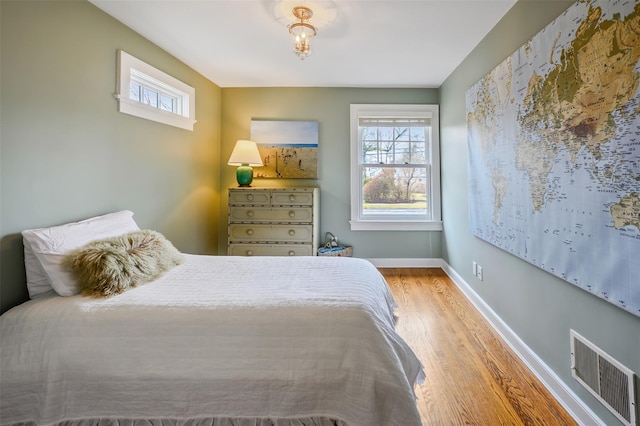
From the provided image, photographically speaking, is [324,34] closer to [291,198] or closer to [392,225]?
[291,198]

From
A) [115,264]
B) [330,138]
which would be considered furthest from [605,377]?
[330,138]

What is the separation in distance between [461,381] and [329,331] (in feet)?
3.48

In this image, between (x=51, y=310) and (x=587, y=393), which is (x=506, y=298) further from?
(x=51, y=310)

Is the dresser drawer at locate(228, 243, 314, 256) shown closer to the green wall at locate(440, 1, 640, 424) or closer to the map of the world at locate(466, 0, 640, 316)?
the green wall at locate(440, 1, 640, 424)

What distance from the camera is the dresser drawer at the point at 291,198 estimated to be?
3.00 meters

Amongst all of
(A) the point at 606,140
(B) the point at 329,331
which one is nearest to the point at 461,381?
(B) the point at 329,331

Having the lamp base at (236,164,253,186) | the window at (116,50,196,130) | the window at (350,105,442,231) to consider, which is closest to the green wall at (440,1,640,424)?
the window at (350,105,442,231)

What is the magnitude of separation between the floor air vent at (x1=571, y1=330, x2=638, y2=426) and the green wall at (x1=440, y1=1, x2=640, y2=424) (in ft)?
0.12

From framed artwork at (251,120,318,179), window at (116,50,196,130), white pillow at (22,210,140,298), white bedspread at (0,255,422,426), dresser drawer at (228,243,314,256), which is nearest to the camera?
white bedspread at (0,255,422,426)

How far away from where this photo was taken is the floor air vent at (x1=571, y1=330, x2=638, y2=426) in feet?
3.52

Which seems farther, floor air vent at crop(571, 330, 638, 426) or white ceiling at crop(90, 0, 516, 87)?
white ceiling at crop(90, 0, 516, 87)

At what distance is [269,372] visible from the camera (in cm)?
106

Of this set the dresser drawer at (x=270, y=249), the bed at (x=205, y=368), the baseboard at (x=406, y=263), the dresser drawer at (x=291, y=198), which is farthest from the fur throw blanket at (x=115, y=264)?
the baseboard at (x=406, y=263)

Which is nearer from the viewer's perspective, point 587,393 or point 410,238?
point 587,393
